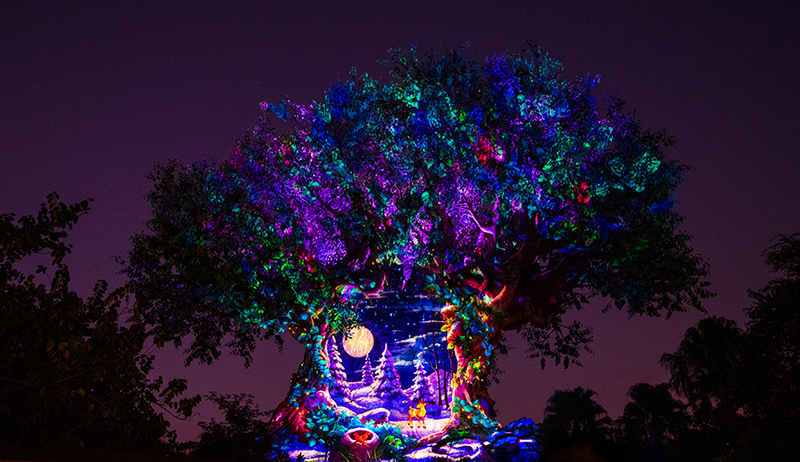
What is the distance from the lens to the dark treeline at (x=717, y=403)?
15.7m

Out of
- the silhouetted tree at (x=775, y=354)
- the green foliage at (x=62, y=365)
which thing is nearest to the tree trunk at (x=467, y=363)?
the silhouetted tree at (x=775, y=354)

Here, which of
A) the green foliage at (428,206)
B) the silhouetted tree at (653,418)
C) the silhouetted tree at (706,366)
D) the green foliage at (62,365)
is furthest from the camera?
the silhouetted tree at (653,418)

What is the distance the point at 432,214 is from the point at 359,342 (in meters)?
5.12

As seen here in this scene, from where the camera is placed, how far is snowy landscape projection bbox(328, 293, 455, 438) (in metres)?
20.0

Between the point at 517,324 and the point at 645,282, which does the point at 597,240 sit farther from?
the point at 517,324

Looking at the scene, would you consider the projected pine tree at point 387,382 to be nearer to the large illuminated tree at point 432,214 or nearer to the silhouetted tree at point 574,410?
the large illuminated tree at point 432,214

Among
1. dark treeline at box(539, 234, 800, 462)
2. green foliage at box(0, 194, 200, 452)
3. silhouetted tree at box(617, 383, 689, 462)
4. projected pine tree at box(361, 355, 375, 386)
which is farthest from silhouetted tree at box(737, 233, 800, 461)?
green foliage at box(0, 194, 200, 452)

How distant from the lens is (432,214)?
1931 cm

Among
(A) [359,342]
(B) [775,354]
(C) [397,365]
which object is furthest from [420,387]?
(B) [775,354]

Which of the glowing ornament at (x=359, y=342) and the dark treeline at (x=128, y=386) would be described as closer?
the dark treeline at (x=128, y=386)

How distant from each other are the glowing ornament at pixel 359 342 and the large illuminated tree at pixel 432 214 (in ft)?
2.77

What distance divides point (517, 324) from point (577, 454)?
1200 cm

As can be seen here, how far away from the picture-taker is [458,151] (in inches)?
743

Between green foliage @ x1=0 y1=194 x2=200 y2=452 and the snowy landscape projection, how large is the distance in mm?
12042
